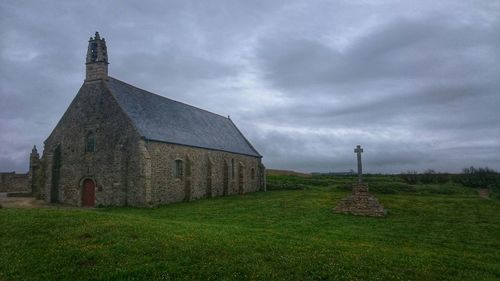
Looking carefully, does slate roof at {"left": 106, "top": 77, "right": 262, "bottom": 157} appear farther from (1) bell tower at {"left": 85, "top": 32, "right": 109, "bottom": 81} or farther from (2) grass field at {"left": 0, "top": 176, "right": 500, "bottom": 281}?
(2) grass field at {"left": 0, "top": 176, "right": 500, "bottom": 281}

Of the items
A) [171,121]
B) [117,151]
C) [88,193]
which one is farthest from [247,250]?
[171,121]

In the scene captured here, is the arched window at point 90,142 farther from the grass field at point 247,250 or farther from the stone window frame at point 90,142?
the grass field at point 247,250

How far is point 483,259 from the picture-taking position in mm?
11445

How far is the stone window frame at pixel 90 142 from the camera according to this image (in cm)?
2762

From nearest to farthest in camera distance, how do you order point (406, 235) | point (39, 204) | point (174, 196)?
point (406, 235) → point (39, 204) → point (174, 196)

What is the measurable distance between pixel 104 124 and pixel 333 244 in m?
21.2

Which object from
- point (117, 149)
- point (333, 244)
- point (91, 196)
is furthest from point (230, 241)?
point (91, 196)

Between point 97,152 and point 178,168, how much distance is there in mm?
6344

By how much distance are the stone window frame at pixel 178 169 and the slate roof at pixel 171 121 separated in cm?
153

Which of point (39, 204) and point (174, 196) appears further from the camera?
point (174, 196)

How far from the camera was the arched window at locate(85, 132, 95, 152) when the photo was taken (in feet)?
90.8

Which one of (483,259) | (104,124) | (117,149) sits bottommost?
(483,259)

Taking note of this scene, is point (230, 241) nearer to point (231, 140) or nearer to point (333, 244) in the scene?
point (333, 244)

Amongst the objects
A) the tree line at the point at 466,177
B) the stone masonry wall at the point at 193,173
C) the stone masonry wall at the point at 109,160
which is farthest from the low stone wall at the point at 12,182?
the tree line at the point at 466,177
